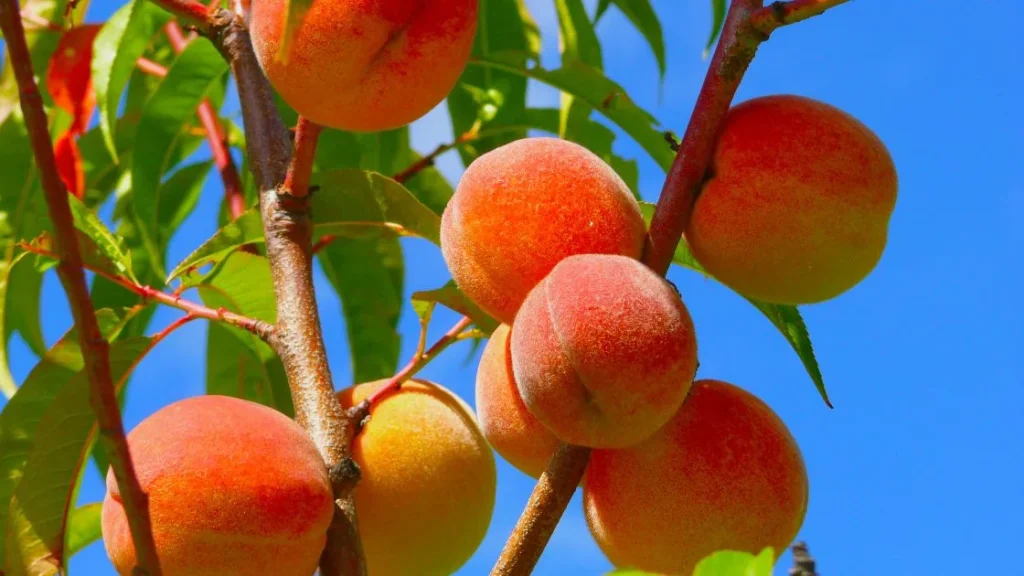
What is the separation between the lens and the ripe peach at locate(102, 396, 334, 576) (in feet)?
3.22

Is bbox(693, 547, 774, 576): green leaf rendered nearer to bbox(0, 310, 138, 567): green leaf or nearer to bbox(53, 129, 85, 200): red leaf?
bbox(0, 310, 138, 567): green leaf

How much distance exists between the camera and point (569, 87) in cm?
177

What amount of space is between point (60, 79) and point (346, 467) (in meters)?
1.35

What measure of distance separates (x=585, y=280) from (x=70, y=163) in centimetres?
144

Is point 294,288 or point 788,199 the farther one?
point 294,288

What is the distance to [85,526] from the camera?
1535 mm

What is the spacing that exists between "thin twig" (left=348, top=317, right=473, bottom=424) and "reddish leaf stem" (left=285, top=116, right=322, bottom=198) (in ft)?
0.81

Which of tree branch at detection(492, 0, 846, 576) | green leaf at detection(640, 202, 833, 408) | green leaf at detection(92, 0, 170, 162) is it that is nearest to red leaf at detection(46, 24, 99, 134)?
green leaf at detection(92, 0, 170, 162)

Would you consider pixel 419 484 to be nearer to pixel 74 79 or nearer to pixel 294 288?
pixel 294 288

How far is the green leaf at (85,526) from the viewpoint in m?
1.51

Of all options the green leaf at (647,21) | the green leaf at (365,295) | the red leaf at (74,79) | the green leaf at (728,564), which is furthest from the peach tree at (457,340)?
the green leaf at (647,21)

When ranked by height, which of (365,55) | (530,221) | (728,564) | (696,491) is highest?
(365,55)

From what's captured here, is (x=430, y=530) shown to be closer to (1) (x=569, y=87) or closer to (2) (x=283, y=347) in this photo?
(2) (x=283, y=347)

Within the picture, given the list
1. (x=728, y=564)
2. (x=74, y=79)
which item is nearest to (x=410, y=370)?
(x=728, y=564)
